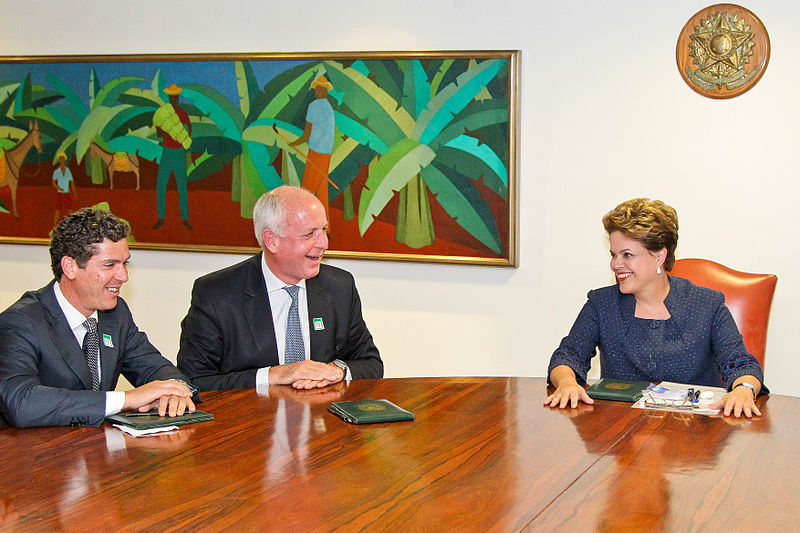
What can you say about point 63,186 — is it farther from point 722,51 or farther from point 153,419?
point 722,51

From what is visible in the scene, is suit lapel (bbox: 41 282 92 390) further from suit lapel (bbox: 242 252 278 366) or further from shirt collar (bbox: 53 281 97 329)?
suit lapel (bbox: 242 252 278 366)

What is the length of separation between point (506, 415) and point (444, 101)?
237 cm

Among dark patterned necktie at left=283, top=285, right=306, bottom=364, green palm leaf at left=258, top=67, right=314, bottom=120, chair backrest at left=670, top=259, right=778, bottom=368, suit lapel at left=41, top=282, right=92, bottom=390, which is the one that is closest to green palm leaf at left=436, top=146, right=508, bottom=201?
green palm leaf at left=258, top=67, right=314, bottom=120

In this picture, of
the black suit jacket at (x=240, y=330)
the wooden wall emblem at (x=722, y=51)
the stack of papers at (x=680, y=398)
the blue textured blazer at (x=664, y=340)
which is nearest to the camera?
the stack of papers at (x=680, y=398)

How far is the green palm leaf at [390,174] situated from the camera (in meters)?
4.77

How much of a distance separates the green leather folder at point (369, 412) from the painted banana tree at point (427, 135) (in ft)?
6.77

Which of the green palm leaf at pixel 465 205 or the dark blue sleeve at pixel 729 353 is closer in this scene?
the dark blue sleeve at pixel 729 353

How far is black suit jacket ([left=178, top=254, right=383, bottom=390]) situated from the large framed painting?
1283 millimetres

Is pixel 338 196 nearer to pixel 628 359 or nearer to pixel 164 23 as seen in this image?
pixel 164 23

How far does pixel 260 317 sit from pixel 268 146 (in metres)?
1.74

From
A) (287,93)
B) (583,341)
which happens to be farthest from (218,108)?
(583,341)

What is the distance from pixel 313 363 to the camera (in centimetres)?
320

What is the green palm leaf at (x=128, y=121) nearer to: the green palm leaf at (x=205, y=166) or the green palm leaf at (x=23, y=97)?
the green palm leaf at (x=205, y=166)

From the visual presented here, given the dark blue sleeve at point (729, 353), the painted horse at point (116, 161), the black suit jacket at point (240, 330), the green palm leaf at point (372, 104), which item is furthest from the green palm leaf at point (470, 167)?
the painted horse at point (116, 161)
